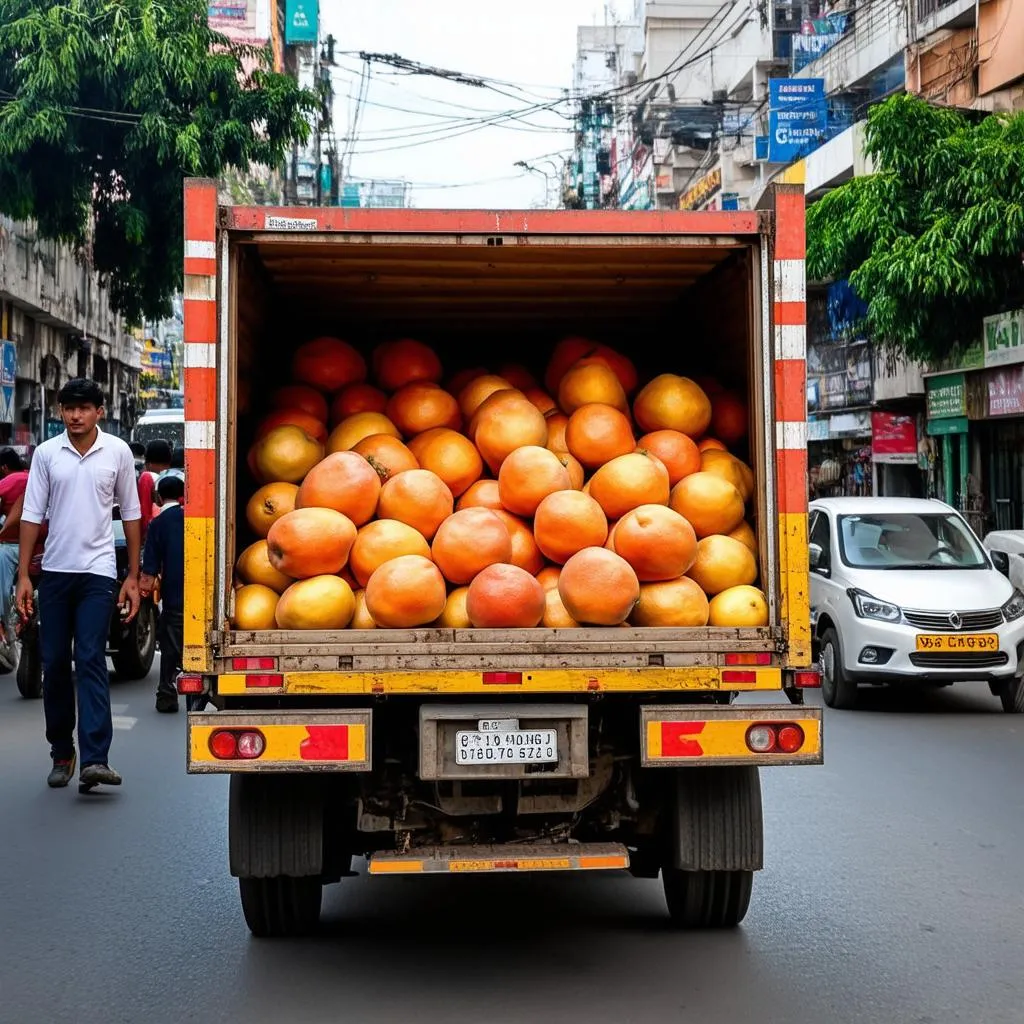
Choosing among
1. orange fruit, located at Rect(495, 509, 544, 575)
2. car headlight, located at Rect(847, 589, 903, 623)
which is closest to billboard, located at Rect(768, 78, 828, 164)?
car headlight, located at Rect(847, 589, 903, 623)

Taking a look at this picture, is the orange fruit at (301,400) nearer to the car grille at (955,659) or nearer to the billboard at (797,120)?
the car grille at (955,659)

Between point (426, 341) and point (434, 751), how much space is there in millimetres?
2650

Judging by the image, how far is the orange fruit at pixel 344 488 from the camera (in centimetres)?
516

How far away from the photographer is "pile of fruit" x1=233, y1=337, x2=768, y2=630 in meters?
4.84

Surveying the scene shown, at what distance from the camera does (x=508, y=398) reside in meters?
5.66

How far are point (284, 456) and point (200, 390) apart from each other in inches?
31.5

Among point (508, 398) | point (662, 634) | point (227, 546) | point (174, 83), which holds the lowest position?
point (662, 634)

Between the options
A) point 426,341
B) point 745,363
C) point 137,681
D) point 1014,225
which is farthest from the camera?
point 1014,225

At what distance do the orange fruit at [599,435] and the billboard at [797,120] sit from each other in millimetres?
27488


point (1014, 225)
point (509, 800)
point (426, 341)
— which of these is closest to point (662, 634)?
point (509, 800)

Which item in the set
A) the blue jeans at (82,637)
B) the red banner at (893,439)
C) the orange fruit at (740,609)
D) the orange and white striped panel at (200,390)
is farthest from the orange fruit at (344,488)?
the red banner at (893,439)

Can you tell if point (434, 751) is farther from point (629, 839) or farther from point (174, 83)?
point (174, 83)

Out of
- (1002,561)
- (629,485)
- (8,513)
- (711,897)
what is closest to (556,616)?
(629,485)

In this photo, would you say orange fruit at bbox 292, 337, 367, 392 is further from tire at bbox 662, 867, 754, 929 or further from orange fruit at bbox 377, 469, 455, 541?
tire at bbox 662, 867, 754, 929
